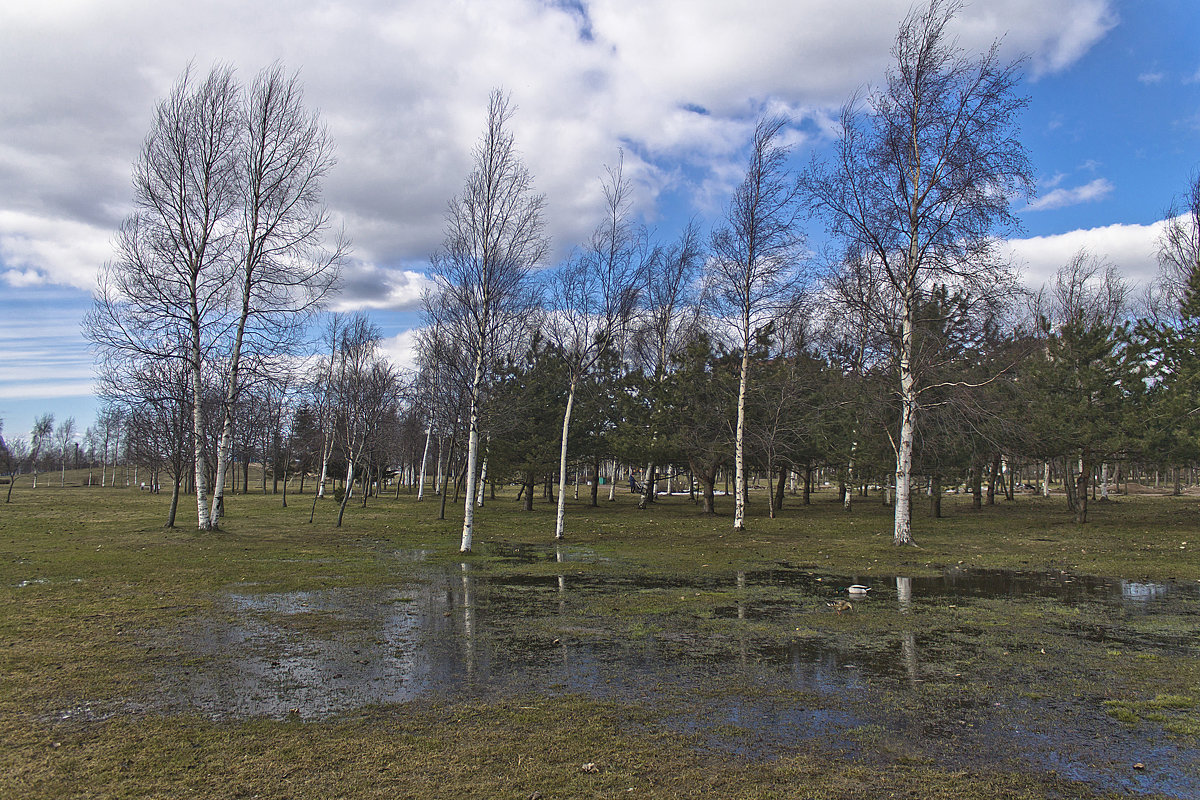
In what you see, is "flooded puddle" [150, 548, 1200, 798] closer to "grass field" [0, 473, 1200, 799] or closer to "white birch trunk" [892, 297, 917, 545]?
"grass field" [0, 473, 1200, 799]

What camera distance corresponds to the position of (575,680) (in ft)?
21.2

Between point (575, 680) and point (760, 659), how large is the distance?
2.18 metres

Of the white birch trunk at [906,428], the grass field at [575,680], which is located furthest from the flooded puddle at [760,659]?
the white birch trunk at [906,428]

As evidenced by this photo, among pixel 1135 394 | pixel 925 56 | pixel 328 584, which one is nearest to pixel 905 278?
pixel 925 56

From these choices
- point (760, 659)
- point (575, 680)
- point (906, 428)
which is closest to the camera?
point (575, 680)

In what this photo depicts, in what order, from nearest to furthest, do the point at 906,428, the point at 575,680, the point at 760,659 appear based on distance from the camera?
the point at 575,680, the point at 760,659, the point at 906,428

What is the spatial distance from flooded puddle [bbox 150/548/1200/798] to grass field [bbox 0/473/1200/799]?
0.14 feet

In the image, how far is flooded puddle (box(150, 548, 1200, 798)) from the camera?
5160 millimetres

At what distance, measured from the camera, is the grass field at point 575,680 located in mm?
4395

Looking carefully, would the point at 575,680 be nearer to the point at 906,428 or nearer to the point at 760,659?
the point at 760,659

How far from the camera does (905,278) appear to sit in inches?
739

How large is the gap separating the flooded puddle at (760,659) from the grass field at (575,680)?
0.04 m

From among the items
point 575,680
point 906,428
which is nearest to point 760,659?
point 575,680

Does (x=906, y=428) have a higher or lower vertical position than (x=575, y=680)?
higher
